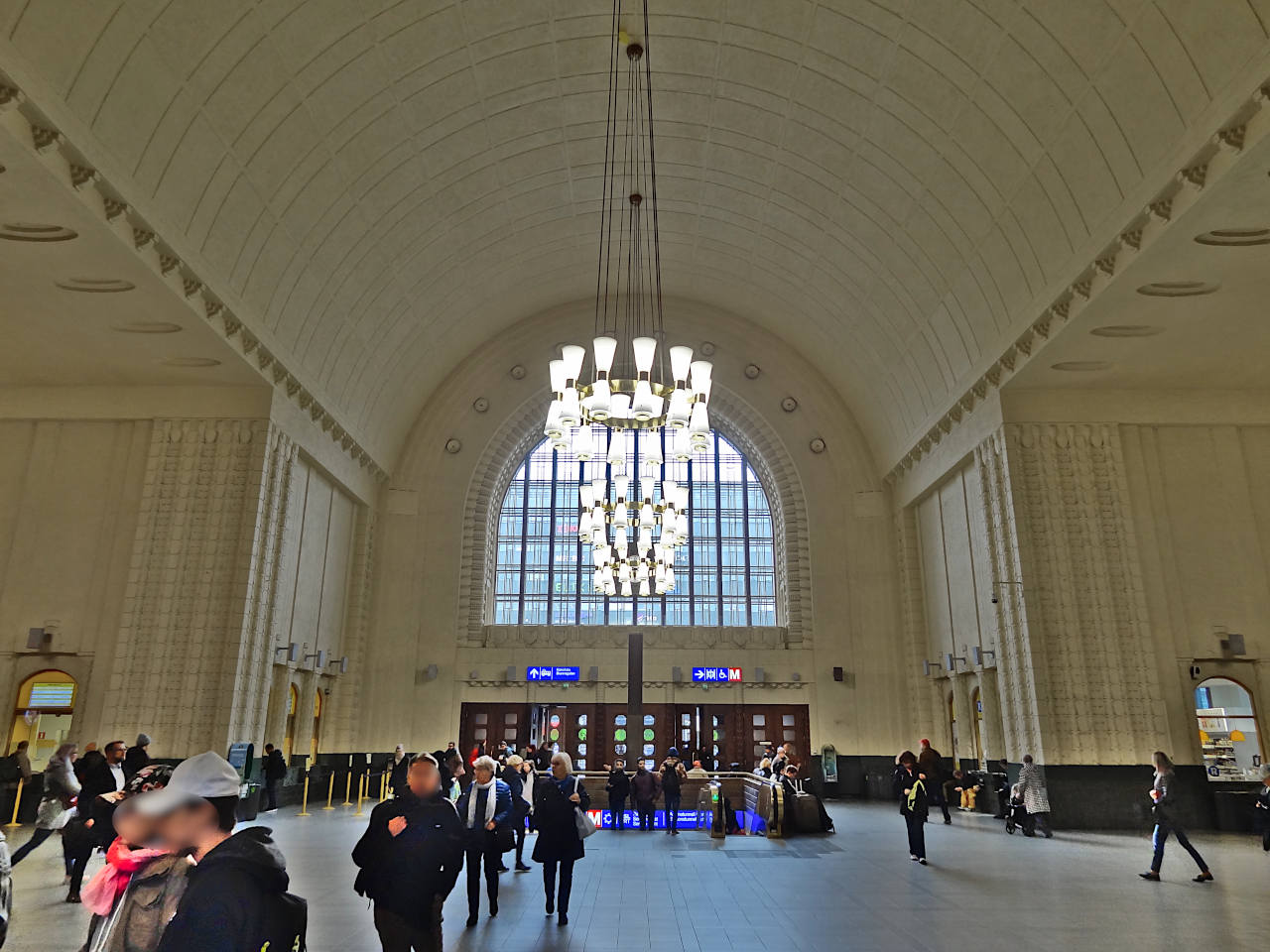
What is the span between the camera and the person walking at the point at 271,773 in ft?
49.2

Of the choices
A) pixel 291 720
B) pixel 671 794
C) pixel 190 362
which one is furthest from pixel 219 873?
pixel 291 720

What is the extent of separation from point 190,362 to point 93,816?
983 centimetres

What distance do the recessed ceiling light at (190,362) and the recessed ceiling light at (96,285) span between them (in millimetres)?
2231

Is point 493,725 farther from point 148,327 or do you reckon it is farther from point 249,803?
point 148,327

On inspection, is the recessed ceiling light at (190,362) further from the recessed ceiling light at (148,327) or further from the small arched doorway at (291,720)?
the small arched doorway at (291,720)

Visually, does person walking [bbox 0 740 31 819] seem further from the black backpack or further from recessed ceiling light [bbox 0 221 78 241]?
the black backpack

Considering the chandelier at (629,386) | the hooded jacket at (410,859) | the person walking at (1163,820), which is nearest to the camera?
the hooded jacket at (410,859)

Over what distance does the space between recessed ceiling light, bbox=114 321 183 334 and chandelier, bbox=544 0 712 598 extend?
20.0 feet

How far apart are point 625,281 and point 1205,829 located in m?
17.0

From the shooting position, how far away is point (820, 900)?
7.33 metres

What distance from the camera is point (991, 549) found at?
625 inches

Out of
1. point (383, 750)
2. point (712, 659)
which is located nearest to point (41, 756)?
point (383, 750)

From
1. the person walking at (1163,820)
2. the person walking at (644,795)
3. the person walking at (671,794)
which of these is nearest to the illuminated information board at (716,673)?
the person walking at (671,794)

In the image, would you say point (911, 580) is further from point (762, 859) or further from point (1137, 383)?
point (762, 859)
